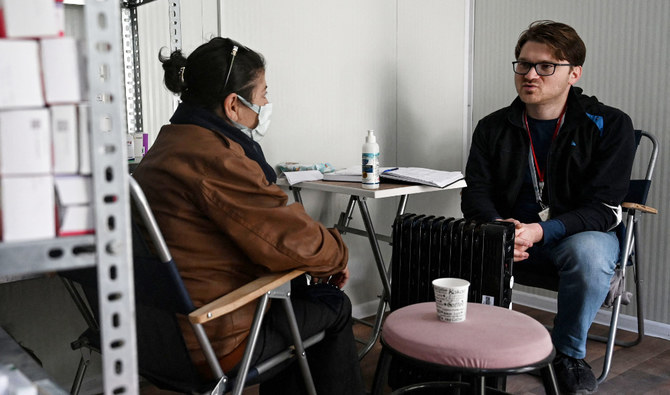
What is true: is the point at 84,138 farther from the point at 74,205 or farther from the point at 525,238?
the point at 525,238

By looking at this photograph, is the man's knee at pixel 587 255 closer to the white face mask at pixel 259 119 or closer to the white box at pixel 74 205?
the white face mask at pixel 259 119

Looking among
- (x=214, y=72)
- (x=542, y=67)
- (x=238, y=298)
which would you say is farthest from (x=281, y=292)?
(x=542, y=67)

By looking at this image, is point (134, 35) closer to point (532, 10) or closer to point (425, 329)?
point (425, 329)

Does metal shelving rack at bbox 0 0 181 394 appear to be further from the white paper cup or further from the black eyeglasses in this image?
the black eyeglasses

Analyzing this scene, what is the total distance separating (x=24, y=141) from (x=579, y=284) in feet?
6.03

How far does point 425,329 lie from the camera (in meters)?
1.29

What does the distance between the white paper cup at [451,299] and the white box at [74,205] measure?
2.79 feet

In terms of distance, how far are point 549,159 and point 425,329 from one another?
1209mm

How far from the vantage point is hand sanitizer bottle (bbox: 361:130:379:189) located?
6.59 feet

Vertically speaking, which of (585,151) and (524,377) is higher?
(585,151)

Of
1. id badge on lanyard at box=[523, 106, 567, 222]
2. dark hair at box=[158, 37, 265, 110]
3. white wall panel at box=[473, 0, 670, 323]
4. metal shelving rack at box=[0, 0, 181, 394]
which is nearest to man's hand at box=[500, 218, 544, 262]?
id badge on lanyard at box=[523, 106, 567, 222]

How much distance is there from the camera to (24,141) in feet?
1.88

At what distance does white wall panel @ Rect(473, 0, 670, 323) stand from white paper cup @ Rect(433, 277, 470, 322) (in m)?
1.66

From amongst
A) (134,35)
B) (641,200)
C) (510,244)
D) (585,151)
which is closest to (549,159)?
(585,151)
